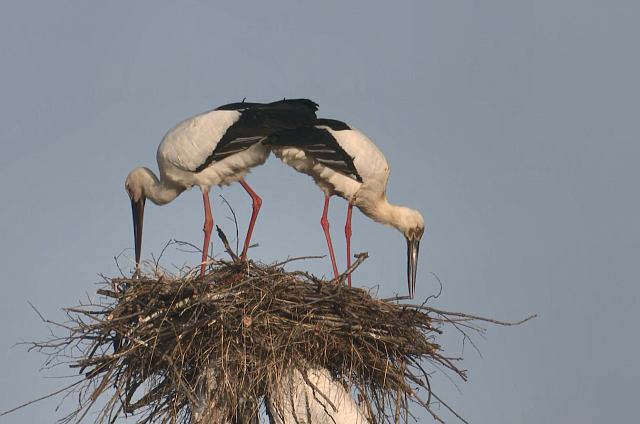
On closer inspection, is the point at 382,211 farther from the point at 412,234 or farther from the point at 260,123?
the point at 260,123

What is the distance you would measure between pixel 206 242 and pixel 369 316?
7.35ft

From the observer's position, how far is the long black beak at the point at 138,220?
9320mm

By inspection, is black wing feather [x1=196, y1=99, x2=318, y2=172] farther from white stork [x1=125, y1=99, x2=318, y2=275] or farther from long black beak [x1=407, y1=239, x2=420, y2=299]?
long black beak [x1=407, y1=239, x2=420, y2=299]

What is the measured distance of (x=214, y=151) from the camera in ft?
27.0

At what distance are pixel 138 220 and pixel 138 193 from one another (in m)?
0.27

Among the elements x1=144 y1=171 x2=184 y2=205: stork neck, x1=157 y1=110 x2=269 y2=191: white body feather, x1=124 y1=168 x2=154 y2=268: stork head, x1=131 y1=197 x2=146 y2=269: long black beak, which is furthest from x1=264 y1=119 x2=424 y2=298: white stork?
x1=131 y1=197 x2=146 y2=269: long black beak

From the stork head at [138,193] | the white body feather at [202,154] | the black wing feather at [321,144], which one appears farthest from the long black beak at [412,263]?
the stork head at [138,193]

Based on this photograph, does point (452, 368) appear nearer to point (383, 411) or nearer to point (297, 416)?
point (383, 411)

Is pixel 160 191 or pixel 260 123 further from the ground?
pixel 260 123

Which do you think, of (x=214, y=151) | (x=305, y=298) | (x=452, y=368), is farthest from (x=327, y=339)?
(x=214, y=151)

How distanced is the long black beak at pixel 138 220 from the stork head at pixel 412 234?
2.35 metres

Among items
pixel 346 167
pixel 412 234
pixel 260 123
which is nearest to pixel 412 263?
pixel 412 234

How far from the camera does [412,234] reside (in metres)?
9.48

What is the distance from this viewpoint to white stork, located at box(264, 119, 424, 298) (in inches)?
327
